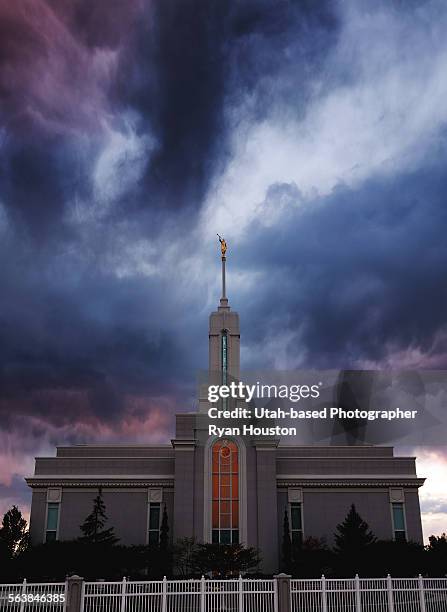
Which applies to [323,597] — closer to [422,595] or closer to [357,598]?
[357,598]

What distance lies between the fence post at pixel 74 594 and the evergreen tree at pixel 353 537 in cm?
1787

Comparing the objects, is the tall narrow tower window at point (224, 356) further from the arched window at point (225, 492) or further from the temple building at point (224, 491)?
the arched window at point (225, 492)

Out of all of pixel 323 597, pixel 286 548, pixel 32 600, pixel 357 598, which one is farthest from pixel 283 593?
pixel 286 548

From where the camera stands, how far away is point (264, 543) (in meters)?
38.9

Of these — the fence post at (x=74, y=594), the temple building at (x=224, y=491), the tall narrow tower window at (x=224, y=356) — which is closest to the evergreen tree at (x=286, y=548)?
the temple building at (x=224, y=491)

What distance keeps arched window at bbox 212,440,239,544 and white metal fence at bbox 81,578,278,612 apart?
16029 mm

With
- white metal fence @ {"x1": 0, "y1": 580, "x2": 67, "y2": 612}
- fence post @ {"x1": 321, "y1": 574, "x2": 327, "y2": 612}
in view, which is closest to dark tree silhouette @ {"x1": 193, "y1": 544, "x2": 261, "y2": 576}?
fence post @ {"x1": 321, "y1": 574, "x2": 327, "y2": 612}

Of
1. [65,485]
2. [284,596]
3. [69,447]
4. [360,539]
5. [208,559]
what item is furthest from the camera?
[69,447]

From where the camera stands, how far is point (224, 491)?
132 ft

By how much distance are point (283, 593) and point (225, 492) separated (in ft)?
56.9

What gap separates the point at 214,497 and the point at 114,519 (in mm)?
6392

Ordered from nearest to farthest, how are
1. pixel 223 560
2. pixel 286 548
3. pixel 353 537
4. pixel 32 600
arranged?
pixel 32 600 → pixel 223 560 → pixel 353 537 → pixel 286 548

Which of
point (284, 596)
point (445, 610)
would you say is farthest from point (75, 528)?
point (445, 610)

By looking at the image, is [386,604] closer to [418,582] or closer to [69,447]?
[418,582]
